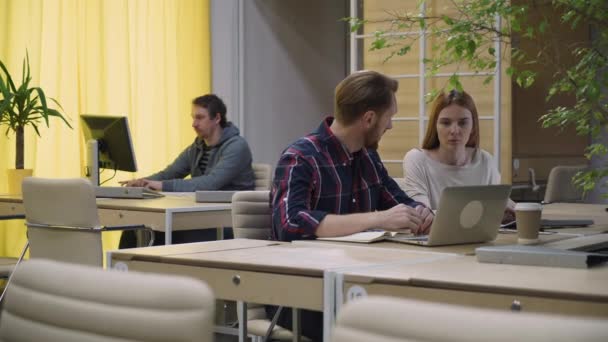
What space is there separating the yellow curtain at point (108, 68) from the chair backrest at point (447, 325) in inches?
196

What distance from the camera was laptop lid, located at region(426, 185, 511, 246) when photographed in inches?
102

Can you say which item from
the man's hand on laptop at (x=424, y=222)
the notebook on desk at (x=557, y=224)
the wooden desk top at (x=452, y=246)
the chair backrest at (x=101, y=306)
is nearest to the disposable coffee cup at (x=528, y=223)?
the wooden desk top at (x=452, y=246)

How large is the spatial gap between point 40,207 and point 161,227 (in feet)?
1.91

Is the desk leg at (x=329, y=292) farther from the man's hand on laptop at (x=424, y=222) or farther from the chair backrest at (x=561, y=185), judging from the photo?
the chair backrest at (x=561, y=185)

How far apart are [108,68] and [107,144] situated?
1.32 m

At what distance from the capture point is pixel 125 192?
4812 mm

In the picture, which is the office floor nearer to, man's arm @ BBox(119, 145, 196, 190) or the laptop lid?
man's arm @ BBox(119, 145, 196, 190)

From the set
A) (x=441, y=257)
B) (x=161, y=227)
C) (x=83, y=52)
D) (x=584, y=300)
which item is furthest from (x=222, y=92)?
(x=584, y=300)

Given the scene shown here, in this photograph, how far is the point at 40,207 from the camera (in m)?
3.79

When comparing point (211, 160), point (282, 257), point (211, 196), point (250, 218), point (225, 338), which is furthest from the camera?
point (211, 160)

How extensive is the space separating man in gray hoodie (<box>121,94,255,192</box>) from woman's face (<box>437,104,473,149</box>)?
1.71m

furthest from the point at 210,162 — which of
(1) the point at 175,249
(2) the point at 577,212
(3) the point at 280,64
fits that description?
(1) the point at 175,249

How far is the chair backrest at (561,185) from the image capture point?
5219mm

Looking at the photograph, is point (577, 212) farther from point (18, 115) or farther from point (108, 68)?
point (108, 68)
